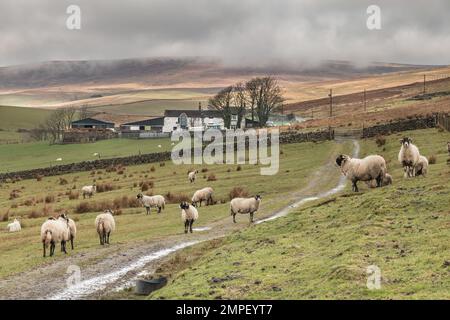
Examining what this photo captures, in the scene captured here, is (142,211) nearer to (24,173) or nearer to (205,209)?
(205,209)

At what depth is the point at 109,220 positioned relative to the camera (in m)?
25.4

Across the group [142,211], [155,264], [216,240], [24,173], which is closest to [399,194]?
[216,240]

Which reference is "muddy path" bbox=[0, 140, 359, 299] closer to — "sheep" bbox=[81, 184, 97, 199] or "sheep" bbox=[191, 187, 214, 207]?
"sheep" bbox=[191, 187, 214, 207]

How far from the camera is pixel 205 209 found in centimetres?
3506

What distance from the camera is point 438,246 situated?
14703 mm

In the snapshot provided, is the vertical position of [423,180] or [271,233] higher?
[423,180]

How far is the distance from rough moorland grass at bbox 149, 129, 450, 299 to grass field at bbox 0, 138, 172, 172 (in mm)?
63357

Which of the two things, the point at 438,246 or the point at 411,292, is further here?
the point at 438,246

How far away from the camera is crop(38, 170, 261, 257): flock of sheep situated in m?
23.0

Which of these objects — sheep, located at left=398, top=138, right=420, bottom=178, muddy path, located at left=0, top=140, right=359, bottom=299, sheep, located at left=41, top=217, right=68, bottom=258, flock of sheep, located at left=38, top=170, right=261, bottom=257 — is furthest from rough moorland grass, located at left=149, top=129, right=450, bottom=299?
sheep, located at left=41, top=217, right=68, bottom=258

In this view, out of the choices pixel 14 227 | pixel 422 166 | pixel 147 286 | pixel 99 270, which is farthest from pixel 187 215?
pixel 422 166
